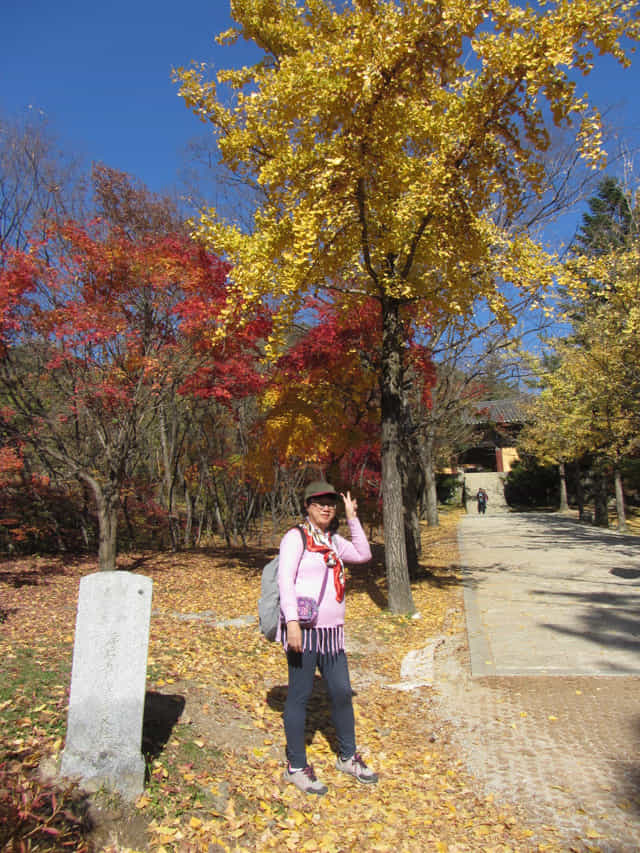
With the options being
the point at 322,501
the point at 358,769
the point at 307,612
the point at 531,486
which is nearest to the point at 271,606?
the point at 307,612

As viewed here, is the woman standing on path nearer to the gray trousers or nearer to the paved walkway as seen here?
the gray trousers

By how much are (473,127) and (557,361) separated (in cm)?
3207

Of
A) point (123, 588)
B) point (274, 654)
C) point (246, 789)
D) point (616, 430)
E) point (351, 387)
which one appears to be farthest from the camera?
point (616, 430)

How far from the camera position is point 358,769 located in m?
3.70

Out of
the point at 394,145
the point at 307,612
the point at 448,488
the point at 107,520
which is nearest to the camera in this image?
the point at 307,612

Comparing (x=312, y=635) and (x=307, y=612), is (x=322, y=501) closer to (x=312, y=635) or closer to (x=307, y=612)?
(x=307, y=612)

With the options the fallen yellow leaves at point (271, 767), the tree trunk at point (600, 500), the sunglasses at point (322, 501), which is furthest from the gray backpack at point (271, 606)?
the tree trunk at point (600, 500)

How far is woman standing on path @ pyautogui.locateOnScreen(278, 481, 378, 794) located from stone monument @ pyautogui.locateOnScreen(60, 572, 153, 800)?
82 centimetres

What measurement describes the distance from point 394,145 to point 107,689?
6.55m

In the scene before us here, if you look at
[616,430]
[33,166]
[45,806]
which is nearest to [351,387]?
[33,166]

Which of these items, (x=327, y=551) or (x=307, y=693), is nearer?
(x=307, y=693)

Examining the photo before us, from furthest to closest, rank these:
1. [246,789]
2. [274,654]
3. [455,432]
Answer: [455,432] < [274,654] < [246,789]

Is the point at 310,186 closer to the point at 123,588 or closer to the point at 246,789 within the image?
the point at 123,588

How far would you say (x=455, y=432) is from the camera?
23938 millimetres
